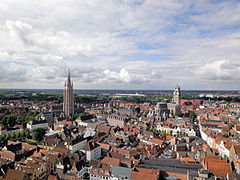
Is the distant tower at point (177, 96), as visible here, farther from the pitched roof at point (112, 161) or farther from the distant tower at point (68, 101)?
the pitched roof at point (112, 161)

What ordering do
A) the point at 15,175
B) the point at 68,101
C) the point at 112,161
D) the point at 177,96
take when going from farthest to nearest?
1. the point at 177,96
2. the point at 68,101
3. the point at 112,161
4. the point at 15,175

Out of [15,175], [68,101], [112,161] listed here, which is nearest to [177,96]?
[68,101]

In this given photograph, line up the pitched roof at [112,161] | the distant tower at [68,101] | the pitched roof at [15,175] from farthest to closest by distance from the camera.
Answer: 1. the distant tower at [68,101]
2. the pitched roof at [112,161]
3. the pitched roof at [15,175]

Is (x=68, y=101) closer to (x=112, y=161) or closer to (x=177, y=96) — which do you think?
(x=177, y=96)

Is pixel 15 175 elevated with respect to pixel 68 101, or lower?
lower

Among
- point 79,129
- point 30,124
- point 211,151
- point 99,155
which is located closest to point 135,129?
point 79,129

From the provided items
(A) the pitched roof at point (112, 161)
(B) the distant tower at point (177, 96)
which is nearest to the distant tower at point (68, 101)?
(B) the distant tower at point (177, 96)

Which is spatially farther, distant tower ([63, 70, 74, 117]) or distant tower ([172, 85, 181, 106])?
distant tower ([172, 85, 181, 106])

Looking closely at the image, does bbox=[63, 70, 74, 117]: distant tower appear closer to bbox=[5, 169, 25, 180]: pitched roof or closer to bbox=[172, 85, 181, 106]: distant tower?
bbox=[172, 85, 181, 106]: distant tower

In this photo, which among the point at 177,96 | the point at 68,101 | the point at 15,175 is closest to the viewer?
the point at 15,175

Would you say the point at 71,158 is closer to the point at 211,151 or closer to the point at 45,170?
the point at 45,170

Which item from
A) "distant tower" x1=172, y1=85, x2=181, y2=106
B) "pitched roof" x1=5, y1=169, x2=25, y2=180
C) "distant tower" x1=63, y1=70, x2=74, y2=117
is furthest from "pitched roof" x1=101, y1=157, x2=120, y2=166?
"distant tower" x1=172, y1=85, x2=181, y2=106
